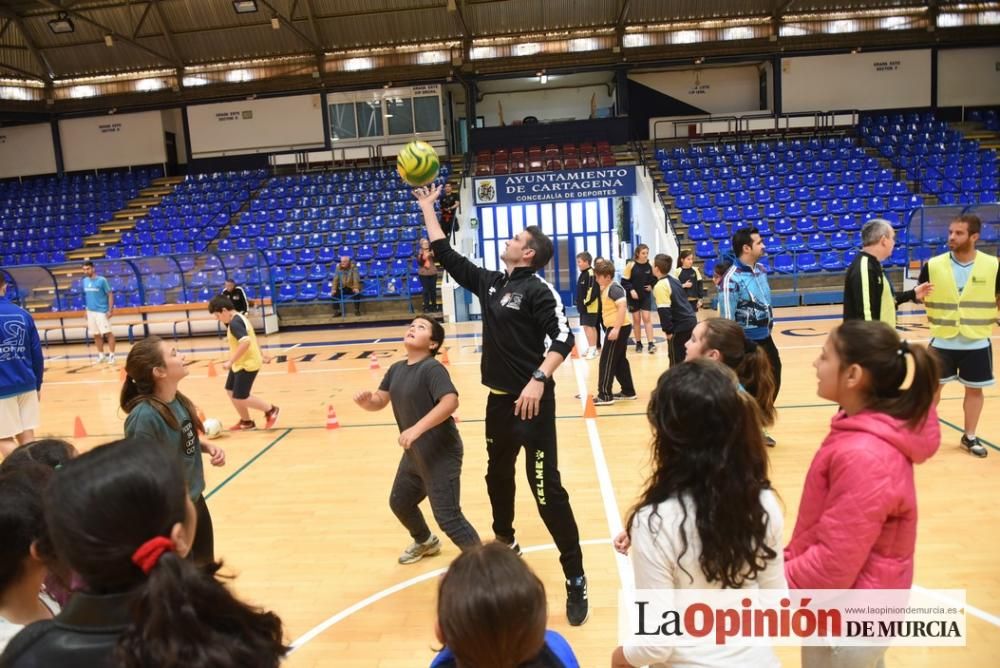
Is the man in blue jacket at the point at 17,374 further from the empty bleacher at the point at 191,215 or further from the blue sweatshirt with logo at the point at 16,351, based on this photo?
the empty bleacher at the point at 191,215

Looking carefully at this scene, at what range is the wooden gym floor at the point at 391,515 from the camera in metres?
3.54

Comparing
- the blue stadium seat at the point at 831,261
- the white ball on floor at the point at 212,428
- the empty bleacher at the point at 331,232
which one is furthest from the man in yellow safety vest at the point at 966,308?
the empty bleacher at the point at 331,232

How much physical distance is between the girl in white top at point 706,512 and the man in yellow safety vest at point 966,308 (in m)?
4.42

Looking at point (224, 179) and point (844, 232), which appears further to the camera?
point (224, 179)

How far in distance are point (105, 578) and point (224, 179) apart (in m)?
24.6

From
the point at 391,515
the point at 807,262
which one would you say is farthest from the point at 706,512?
the point at 807,262

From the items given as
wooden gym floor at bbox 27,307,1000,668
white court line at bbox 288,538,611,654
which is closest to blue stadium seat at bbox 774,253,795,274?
wooden gym floor at bbox 27,307,1000,668

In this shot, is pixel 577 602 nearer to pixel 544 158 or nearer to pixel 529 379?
pixel 529 379

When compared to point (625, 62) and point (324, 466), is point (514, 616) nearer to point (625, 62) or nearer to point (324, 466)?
point (324, 466)

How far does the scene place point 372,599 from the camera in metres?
3.93

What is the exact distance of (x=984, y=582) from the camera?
12.2 feet

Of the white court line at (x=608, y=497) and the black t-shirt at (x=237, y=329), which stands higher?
the black t-shirt at (x=237, y=329)

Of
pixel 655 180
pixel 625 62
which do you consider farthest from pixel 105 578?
pixel 625 62

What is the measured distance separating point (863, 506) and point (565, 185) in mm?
17638
